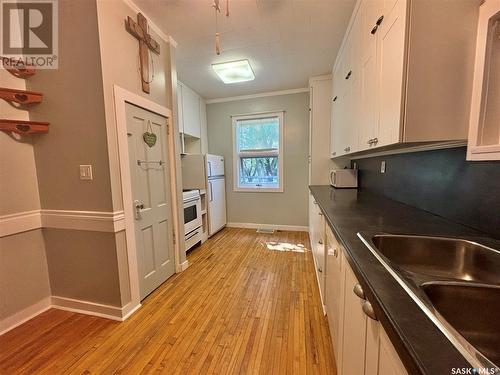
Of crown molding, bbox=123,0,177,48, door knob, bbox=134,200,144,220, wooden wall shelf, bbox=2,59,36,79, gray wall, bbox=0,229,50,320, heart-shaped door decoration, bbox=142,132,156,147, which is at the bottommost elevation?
gray wall, bbox=0,229,50,320

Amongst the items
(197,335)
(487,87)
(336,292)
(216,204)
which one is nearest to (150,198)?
(197,335)

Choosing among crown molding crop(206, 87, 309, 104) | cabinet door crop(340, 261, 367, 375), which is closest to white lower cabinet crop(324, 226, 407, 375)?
cabinet door crop(340, 261, 367, 375)

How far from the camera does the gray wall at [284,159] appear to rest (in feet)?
12.9

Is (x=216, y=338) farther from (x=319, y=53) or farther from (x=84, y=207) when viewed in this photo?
(x=319, y=53)

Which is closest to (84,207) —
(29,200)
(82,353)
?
(29,200)

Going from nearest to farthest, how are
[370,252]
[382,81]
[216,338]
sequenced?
[370,252], [382,81], [216,338]

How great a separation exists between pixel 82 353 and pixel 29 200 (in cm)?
129

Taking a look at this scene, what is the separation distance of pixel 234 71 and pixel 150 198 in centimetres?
209

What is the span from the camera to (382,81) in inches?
51.1

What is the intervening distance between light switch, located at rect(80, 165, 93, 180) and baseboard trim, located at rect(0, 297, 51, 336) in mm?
1201

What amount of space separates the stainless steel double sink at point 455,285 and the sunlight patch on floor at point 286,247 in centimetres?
219

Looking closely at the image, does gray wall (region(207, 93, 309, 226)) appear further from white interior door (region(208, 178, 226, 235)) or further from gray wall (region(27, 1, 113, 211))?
gray wall (region(27, 1, 113, 211))

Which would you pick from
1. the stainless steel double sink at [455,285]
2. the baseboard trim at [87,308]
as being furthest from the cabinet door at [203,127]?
the stainless steel double sink at [455,285]

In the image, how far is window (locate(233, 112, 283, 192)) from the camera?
413 centimetres
